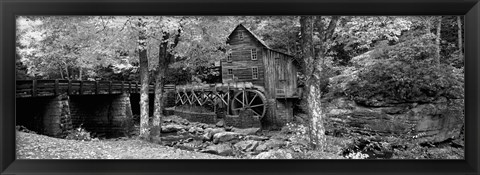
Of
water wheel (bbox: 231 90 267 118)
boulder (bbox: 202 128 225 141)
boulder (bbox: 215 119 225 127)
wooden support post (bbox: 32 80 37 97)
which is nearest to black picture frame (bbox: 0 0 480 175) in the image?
boulder (bbox: 202 128 225 141)

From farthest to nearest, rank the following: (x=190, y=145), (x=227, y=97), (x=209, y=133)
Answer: (x=227, y=97)
(x=209, y=133)
(x=190, y=145)

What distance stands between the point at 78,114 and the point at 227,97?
13.4 feet

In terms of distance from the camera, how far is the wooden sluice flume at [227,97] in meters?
7.14

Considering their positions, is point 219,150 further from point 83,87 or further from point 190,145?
point 83,87

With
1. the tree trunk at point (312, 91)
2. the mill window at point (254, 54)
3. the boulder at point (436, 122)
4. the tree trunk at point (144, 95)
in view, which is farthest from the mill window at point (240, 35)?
the boulder at point (436, 122)

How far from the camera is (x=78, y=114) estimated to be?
25.5ft

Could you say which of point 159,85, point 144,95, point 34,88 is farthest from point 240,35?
point 34,88

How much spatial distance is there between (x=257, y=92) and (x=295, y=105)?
1.64 metres

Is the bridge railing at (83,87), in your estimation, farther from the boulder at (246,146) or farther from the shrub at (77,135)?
the boulder at (246,146)

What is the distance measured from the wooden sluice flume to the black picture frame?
13.4 ft

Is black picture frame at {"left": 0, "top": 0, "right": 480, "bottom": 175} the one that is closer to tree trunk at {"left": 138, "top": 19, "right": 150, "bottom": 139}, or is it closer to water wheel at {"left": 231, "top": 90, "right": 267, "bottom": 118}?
tree trunk at {"left": 138, "top": 19, "right": 150, "bottom": 139}

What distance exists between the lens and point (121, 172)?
268 cm
